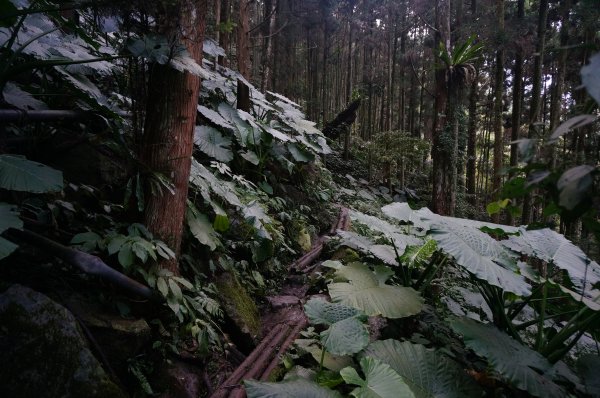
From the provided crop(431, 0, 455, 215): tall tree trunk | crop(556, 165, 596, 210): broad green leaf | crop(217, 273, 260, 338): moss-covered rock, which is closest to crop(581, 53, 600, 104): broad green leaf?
crop(556, 165, 596, 210): broad green leaf

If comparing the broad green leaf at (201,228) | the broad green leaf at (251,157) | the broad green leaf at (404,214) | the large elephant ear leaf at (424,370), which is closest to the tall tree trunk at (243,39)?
the broad green leaf at (251,157)

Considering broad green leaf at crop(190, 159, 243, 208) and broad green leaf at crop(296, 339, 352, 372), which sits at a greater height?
broad green leaf at crop(190, 159, 243, 208)

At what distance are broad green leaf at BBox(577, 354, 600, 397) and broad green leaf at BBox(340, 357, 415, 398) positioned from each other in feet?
3.45

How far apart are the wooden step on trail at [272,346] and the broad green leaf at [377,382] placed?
1.86ft

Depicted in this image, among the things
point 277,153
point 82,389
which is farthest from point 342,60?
point 82,389

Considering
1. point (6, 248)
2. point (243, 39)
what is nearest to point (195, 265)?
point (6, 248)

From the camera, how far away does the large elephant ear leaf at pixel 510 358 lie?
66.8 inches

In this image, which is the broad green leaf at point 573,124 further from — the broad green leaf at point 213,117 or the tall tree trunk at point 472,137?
the tall tree trunk at point 472,137

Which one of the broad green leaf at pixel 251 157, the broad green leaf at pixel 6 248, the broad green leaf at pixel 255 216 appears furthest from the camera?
the broad green leaf at pixel 251 157

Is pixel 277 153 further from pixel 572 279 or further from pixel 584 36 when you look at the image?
pixel 584 36

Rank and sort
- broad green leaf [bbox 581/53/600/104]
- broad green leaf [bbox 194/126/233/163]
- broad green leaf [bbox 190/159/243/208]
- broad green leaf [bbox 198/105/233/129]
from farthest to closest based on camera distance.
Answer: broad green leaf [bbox 198/105/233/129] → broad green leaf [bbox 194/126/233/163] → broad green leaf [bbox 190/159/243/208] → broad green leaf [bbox 581/53/600/104]

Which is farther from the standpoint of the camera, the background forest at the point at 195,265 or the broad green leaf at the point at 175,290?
the broad green leaf at the point at 175,290

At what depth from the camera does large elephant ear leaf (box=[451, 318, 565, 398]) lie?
1.70 m

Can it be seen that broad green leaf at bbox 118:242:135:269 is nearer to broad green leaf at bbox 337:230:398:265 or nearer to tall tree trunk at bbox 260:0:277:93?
broad green leaf at bbox 337:230:398:265
